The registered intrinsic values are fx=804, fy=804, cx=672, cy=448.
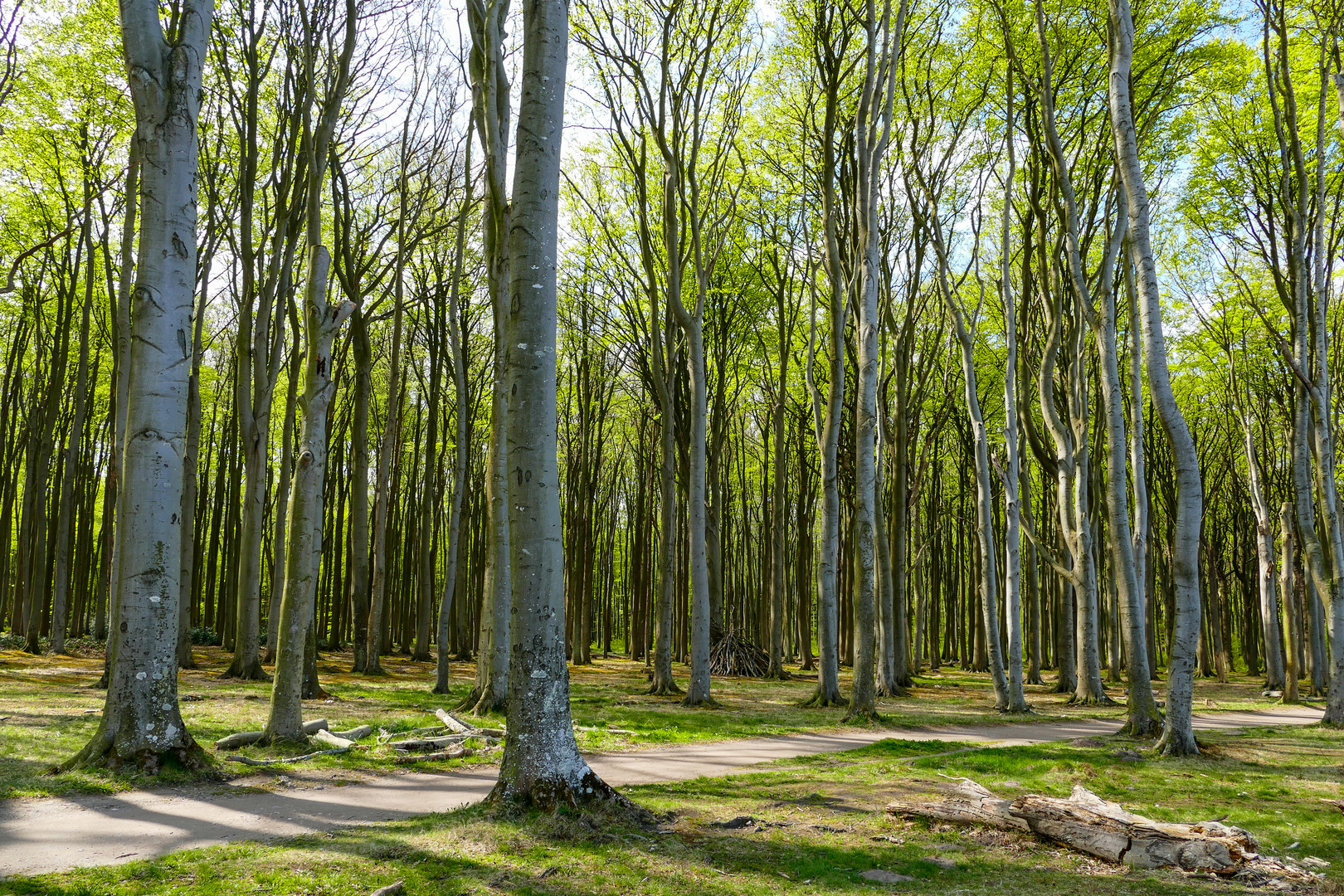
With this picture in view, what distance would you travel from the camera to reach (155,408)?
6703 mm

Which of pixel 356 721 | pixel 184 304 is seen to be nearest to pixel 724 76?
pixel 184 304

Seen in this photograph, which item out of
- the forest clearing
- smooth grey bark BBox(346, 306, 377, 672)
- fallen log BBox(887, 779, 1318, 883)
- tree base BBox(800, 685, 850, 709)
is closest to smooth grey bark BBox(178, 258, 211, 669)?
the forest clearing

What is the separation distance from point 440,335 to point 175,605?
33.2ft

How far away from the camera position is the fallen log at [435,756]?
7.54 metres

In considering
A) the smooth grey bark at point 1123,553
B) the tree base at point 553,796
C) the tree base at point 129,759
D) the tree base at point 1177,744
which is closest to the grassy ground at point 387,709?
the tree base at point 129,759

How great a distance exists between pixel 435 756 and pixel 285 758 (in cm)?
136

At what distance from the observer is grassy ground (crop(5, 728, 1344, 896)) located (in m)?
3.94

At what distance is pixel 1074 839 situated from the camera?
15.6 feet

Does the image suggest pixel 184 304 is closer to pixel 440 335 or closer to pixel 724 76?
pixel 440 335

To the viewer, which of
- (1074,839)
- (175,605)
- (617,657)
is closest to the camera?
(1074,839)

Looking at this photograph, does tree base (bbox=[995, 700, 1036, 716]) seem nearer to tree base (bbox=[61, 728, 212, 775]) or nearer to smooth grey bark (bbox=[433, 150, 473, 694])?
smooth grey bark (bbox=[433, 150, 473, 694])

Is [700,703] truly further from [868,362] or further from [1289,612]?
[1289,612]

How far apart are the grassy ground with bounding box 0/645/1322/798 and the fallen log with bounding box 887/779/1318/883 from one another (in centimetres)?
441

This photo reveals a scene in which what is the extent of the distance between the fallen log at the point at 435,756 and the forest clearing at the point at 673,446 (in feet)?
0.16
